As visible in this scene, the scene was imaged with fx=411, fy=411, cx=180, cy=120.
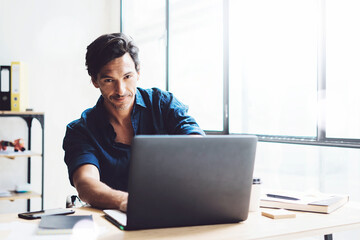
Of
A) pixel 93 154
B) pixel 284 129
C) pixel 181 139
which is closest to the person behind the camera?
pixel 181 139

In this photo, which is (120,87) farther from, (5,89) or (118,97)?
(5,89)

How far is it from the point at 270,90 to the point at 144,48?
156 centimetres

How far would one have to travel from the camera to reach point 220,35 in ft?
10.8

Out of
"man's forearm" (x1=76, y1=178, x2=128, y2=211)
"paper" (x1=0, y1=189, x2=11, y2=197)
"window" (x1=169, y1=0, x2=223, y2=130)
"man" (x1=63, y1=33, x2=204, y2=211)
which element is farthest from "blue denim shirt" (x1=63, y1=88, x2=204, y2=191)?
"paper" (x1=0, y1=189, x2=11, y2=197)

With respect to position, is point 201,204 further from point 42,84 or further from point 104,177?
point 42,84

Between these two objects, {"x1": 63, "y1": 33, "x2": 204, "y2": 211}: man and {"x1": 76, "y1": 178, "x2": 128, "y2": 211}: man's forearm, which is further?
{"x1": 63, "y1": 33, "x2": 204, "y2": 211}: man

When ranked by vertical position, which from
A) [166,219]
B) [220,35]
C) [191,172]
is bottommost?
[166,219]

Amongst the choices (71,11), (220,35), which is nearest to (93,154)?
(220,35)

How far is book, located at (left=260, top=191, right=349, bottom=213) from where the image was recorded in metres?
1.31

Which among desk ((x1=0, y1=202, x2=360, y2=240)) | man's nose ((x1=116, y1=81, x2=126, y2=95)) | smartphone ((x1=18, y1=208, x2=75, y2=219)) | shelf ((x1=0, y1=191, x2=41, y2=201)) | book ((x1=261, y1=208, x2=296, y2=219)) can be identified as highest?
man's nose ((x1=116, y1=81, x2=126, y2=95))

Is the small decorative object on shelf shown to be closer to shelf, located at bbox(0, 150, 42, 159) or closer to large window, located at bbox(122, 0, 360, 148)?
shelf, located at bbox(0, 150, 42, 159)

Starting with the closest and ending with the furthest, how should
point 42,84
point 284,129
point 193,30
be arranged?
point 284,129, point 193,30, point 42,84

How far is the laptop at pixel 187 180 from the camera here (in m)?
0.97

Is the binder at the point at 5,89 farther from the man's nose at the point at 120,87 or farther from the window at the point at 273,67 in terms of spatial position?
the man's nose at the point at 120,87
